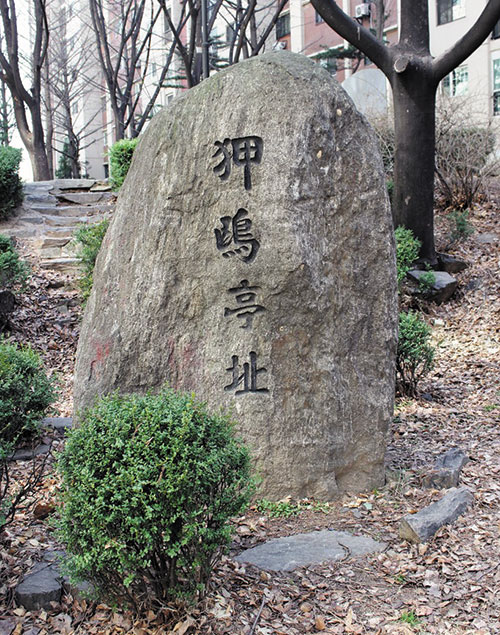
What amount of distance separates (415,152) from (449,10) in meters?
15.0

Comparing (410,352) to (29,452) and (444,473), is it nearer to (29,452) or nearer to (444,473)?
(444,473)

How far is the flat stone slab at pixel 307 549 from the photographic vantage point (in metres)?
3.82

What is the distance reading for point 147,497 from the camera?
2871 millimetres

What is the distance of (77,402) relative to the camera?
4703 millimetres

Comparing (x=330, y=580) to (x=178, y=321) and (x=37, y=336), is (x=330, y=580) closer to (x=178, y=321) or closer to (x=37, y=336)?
(x=178, y=321)

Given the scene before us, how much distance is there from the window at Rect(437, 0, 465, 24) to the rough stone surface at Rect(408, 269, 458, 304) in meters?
15.1

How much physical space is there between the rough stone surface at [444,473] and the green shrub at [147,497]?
2074 millimetres

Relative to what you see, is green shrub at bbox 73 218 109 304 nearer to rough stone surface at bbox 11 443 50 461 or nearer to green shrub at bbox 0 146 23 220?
green shrub at bbox 0 146 23 220

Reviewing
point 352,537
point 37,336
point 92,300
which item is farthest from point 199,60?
point 352,537

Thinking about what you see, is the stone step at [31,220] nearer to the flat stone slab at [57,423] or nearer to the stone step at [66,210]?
the stone step at [66,210]

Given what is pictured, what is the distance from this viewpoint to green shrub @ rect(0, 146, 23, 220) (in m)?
11.7

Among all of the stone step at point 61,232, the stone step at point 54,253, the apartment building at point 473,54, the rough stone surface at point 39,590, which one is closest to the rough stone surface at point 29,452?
the rough stone surface at point 39,590

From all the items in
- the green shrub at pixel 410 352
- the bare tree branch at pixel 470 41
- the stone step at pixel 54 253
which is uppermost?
the bare tree branch at pixel 470 41

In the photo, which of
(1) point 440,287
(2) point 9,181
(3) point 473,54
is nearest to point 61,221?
(2) point 9,181
